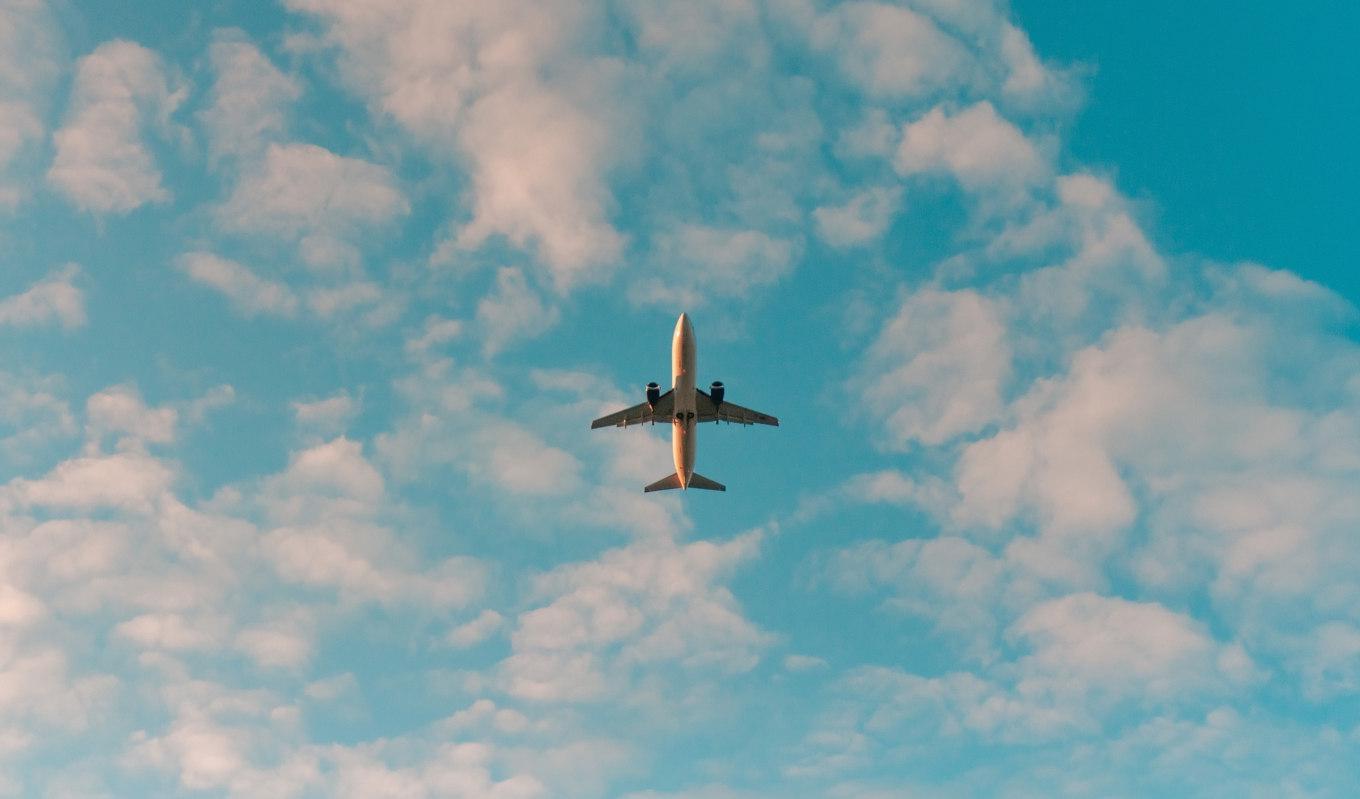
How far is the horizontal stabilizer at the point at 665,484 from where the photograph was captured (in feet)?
495

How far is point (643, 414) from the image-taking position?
472 ft

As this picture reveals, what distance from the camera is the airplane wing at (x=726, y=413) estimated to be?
465 ft

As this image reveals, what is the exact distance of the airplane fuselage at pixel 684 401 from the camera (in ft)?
431

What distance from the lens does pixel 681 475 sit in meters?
146

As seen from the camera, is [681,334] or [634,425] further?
[634,425]

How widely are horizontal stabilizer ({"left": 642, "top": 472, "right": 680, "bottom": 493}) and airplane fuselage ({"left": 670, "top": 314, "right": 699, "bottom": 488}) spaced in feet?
10.4

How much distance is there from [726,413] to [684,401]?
923cm

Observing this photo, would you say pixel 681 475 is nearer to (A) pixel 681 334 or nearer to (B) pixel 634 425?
(B) pixel 634 425

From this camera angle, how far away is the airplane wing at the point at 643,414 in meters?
140

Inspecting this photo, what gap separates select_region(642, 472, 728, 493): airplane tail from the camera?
15112 centimetres

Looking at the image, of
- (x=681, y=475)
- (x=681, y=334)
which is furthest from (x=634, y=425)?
(x=681, y=334)

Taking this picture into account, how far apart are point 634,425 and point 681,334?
18.9 meters

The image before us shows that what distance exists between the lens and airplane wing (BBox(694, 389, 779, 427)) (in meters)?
142

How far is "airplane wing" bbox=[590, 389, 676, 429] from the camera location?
459 feet
